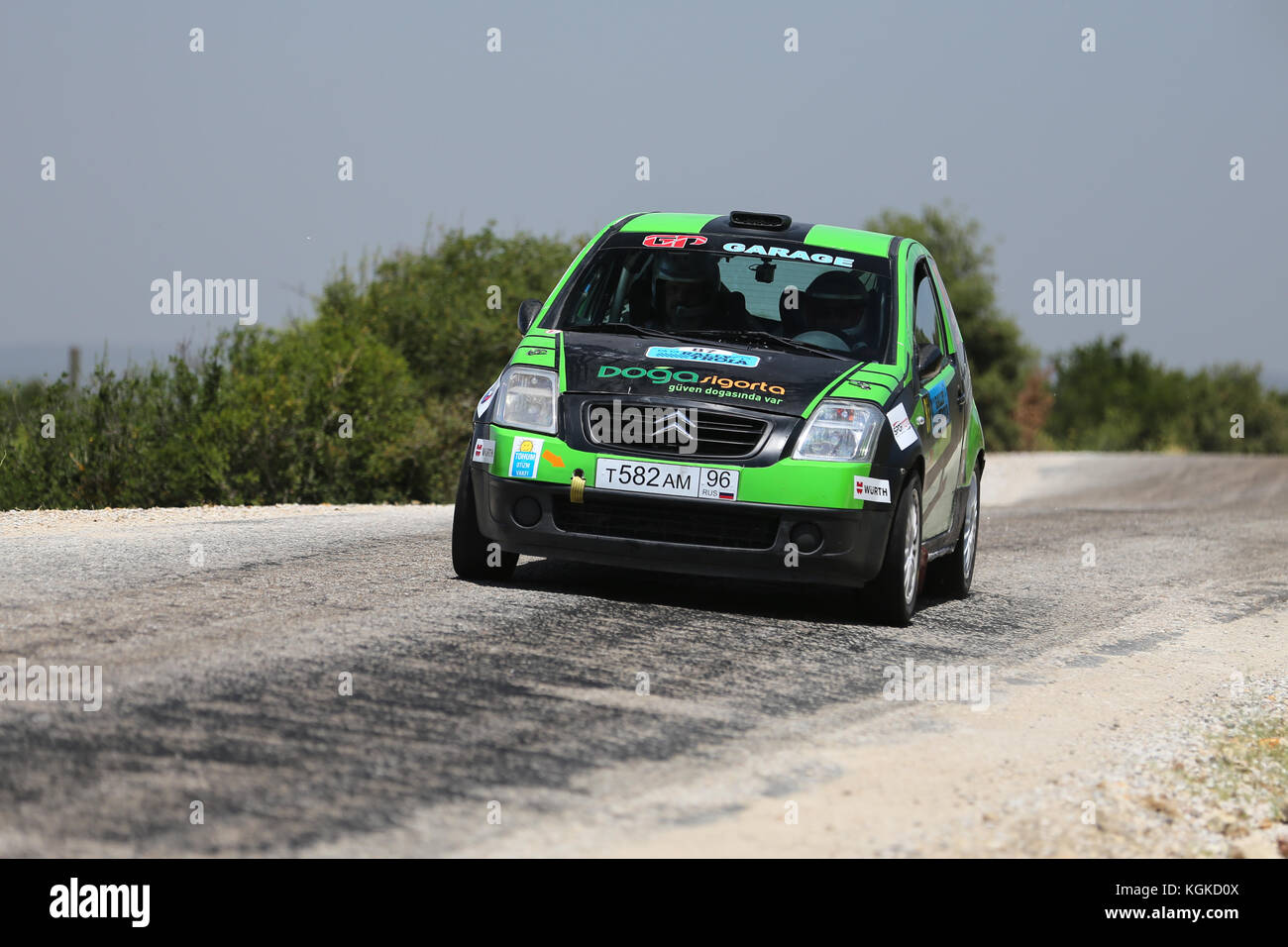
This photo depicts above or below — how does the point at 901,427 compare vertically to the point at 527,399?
below

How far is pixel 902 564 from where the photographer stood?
784cm

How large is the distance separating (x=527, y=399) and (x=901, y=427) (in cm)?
188

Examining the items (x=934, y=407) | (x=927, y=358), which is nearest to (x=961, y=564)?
(x=934, y=407)

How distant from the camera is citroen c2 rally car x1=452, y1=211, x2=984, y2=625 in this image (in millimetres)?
7531

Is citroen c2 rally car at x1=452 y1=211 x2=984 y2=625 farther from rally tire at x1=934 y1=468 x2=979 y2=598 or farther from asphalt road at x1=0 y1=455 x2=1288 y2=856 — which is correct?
rally tire at x1=934 y1=468 x2=979 y2=598

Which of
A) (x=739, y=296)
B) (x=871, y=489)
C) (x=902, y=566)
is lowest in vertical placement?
(x=902, y=566)

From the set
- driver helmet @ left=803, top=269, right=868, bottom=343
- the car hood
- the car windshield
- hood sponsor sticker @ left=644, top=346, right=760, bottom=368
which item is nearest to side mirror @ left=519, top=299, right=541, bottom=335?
the car windshield

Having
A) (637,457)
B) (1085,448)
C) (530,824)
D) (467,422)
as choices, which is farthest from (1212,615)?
(1085,448)

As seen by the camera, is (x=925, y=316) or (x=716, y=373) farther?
(x=925, y=316)

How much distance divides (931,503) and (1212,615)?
9.29ft

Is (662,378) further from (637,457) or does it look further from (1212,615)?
(1212,615)

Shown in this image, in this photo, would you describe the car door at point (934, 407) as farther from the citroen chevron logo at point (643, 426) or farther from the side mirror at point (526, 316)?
the side mirror at point (526, 316)

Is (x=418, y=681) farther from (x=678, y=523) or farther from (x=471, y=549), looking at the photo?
(x=471, y=549)

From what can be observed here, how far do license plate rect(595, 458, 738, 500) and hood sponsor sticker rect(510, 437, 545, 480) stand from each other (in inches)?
12.7
